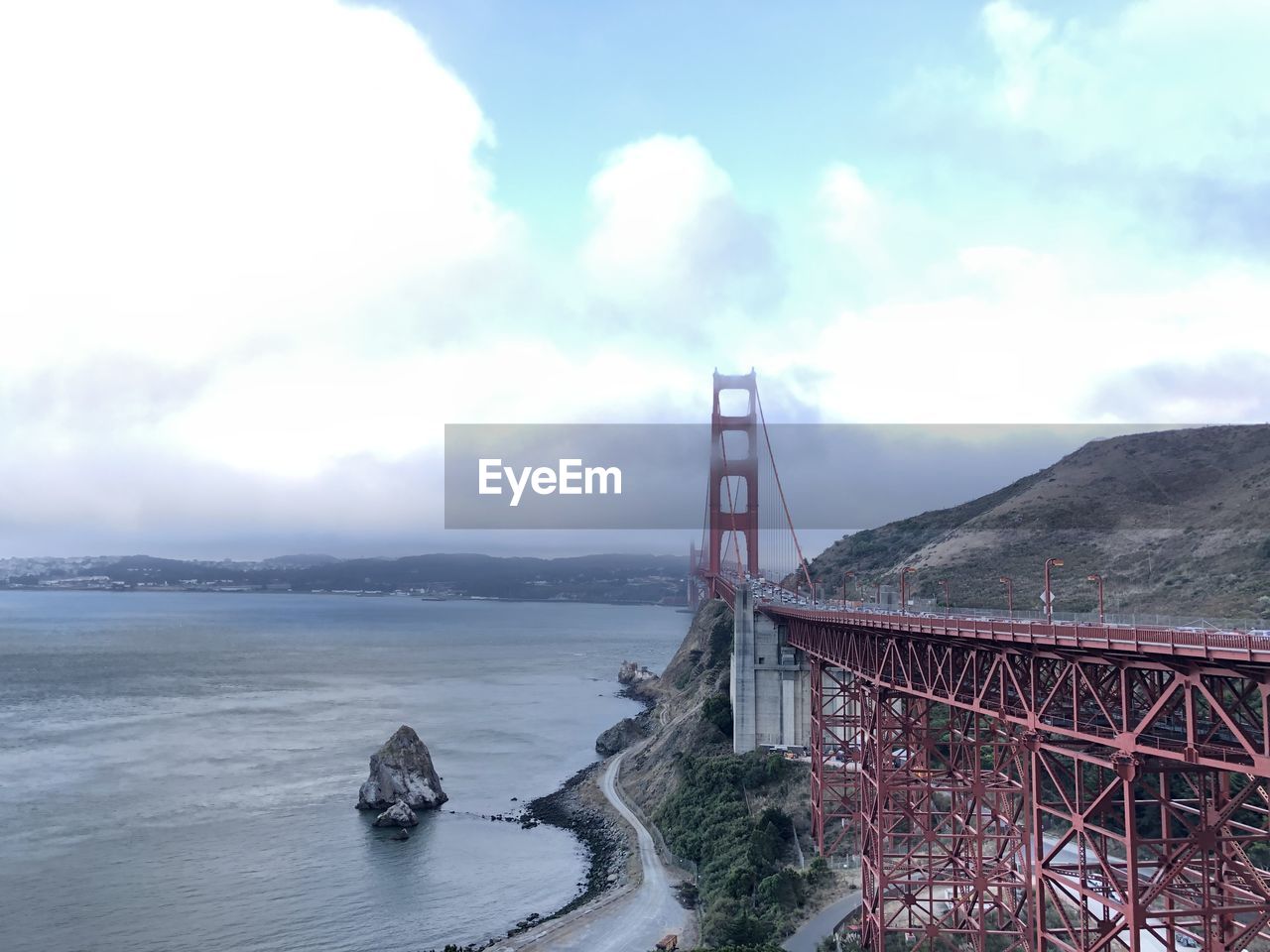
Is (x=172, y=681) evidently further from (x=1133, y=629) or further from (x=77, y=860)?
(x=1133, y=629)

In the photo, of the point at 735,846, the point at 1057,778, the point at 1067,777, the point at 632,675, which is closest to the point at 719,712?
the point at 735,846

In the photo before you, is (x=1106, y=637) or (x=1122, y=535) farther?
(x=1122, y=535)

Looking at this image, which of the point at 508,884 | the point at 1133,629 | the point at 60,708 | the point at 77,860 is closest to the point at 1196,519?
the point at 508,884

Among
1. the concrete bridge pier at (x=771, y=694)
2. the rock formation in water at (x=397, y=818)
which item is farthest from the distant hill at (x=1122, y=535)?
the rock formation in water at (x=397, y=818)

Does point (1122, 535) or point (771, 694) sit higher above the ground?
point (1122, 535)

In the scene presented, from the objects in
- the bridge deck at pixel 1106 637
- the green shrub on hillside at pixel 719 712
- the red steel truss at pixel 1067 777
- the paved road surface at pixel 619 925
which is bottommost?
the paved road surface at pixel 619 925

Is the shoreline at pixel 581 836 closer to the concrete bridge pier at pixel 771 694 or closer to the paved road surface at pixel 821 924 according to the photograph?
the concrete bridge pier at pixel 771 694

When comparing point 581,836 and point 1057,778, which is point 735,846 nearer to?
point 581,836
